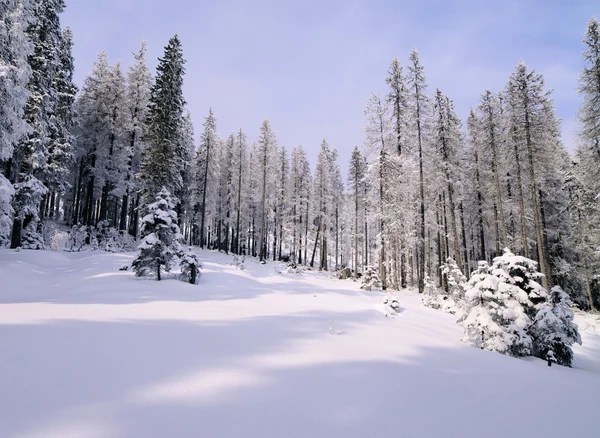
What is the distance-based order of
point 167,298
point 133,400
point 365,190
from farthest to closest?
point 365,190
point 167,298
point 133,400

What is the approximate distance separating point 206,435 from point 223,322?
380 centimetres

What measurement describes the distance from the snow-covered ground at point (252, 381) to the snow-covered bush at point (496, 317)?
1009mm

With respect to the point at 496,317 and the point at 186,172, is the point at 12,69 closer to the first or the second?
the point at 496,317

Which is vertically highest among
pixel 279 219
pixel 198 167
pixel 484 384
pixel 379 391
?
pixel 198 167

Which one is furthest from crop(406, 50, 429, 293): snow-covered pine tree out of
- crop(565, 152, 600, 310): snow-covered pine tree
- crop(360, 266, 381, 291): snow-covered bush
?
crop(565, 152, 600, 310): snow-covered pine tree

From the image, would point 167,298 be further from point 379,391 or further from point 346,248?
point 346,248

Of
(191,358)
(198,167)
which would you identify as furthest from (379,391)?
(198,167)

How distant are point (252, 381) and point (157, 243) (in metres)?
9.51

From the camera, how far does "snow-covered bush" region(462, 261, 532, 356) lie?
786 centimetres

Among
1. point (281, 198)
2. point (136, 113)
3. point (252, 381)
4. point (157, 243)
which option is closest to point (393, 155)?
point (157, 243)

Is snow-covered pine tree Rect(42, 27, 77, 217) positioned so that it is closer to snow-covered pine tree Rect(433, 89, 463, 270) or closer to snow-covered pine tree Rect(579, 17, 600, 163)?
snow-covered pine tree Rect(433, 89, 463, 270)

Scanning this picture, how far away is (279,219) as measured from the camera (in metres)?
43.8

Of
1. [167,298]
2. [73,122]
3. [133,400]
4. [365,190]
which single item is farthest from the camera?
[365,190]

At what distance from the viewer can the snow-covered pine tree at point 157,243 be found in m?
11.5
